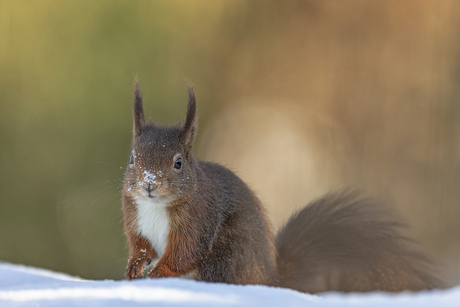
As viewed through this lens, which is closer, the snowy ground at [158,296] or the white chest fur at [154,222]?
the snowy ground at [158,296]

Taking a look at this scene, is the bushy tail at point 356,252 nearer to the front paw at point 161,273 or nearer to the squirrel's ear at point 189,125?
the front paw at point 161,273

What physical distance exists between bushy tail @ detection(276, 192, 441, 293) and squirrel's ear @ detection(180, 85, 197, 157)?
65 centimetres

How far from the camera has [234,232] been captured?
1.76 metres

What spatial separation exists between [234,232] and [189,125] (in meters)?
0.41

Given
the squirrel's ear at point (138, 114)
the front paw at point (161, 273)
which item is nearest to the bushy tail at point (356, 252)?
the front paw at point (161, 273)

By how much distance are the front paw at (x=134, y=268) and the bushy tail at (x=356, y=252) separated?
581 mm

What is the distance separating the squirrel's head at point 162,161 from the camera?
161 centimetres

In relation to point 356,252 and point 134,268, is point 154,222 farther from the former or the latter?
point 356,252

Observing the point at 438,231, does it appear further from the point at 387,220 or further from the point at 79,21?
the point at 79,21

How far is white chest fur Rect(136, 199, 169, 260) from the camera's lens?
5.62 ft

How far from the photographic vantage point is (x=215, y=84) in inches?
202

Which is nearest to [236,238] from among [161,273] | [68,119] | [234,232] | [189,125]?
[234,232]

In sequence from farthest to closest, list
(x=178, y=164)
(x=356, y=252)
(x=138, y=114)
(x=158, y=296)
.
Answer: (x=356, y=252)
(x=138, y=114)
(x=178, y=164)
(x=158, y=296)

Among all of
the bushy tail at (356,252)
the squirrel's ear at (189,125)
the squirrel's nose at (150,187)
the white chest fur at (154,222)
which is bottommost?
the bushy tail at (356,252)
